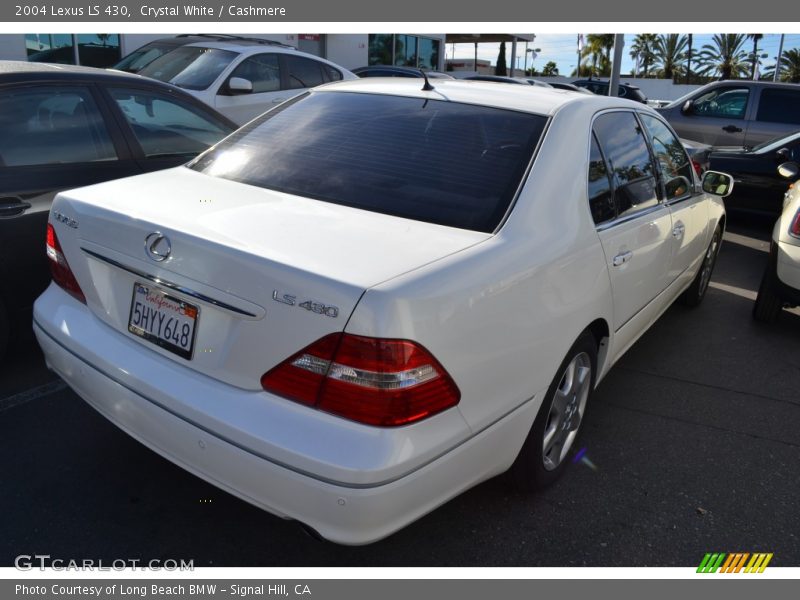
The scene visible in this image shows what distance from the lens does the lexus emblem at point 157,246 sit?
2281 millimetres

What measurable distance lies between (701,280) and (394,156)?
353cm

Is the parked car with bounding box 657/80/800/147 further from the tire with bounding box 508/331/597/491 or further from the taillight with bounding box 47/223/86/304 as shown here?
the taillight with bounding box 47/223/86/304

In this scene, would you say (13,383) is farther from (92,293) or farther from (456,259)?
(456,259)

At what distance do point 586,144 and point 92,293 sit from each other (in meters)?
2.09

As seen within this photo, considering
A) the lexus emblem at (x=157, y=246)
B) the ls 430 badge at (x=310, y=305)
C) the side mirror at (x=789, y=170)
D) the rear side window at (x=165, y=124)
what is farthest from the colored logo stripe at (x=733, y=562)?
the side mirror at (x=789, y=170)

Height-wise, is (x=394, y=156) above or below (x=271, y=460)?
above

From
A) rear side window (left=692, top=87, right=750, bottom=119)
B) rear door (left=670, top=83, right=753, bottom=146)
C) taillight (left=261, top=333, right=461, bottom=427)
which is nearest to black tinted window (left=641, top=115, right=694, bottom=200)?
taillight (left=261, top=333, right=461, bottom=427)

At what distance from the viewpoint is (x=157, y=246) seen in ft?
7.57

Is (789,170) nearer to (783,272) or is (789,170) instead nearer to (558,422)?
(783,272)

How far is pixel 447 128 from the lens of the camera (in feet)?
9.84

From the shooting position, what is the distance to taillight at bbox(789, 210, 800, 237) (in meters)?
4.91

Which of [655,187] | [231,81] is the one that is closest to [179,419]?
[655,187]

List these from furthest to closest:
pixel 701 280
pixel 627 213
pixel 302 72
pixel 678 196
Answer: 1. pixel 302 72
2. pixel 701 280
3. pixel 678 196
4. pixel 627 213

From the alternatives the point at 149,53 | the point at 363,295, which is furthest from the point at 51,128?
the point at 149,53
